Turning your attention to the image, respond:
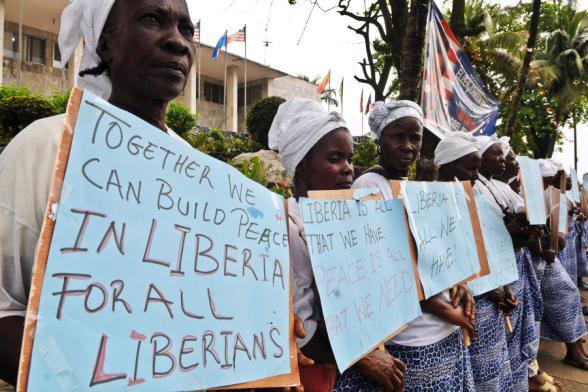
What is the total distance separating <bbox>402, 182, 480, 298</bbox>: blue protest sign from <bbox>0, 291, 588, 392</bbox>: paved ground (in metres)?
2.57

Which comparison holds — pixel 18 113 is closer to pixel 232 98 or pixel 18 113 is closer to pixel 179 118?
pixel 179 118

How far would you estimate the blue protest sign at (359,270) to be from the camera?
134 centimetres

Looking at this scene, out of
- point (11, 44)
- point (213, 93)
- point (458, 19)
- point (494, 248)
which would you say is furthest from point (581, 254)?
point (213, 93)

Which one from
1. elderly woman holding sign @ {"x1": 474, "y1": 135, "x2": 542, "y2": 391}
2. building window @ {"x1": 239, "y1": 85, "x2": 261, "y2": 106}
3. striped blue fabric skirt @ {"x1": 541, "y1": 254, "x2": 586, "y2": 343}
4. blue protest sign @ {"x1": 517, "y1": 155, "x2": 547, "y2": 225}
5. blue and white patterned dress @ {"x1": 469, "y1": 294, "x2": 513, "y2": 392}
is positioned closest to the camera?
blue and white patterned dress @ {"x1": 469, "y1": 294, "x2": 513, "y2": 392}

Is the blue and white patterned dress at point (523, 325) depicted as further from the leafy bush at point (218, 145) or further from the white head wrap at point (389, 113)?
the leafy bush at point (218, 145)

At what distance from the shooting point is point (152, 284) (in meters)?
0.84

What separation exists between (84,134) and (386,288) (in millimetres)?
1139

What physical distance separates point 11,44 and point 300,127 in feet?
67.3

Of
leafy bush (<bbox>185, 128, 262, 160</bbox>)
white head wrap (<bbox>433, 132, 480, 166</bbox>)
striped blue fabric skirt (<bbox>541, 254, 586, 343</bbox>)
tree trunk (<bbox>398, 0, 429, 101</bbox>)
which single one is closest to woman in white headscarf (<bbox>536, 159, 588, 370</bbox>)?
striped blue fabric skirt (<bbox>541, 254, 586, 343</bbox>)

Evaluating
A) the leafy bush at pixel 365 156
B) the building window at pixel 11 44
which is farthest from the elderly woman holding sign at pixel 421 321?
the building window at pixel 11 44

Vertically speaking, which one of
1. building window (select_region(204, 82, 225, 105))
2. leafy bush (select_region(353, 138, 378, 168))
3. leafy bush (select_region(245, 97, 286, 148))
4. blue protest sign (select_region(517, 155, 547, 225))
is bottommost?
blue protest sign (select_region(517, 155, 547, 225))

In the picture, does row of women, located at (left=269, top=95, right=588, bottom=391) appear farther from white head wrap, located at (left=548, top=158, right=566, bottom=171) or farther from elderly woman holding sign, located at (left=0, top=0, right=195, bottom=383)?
white head wrap, located at (left=548, top=158, right=566, bottom=171)

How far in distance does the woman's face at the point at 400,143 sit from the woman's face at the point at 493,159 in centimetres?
118

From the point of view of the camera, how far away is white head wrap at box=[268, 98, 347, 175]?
5.44 feet
